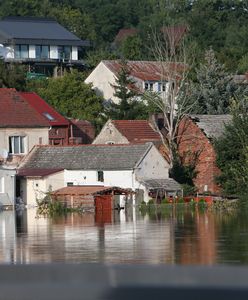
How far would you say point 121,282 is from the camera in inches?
92.7

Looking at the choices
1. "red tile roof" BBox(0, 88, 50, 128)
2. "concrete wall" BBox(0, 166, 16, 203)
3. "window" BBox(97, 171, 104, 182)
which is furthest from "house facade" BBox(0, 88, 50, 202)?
"window" BBox(97, 171, 104, 182)

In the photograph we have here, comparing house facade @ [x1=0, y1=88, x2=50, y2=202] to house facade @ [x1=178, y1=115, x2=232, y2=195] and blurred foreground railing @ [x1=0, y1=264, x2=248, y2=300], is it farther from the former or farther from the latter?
blurred foreground railing @ [x1=0, y1=264, x2=248, y2=300]

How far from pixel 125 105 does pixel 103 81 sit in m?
9.66

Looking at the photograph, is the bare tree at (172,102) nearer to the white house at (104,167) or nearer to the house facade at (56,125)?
the white house at (104,167)

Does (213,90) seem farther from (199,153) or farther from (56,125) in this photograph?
(199,153)

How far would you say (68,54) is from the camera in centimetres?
8762

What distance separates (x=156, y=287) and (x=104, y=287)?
12 cm

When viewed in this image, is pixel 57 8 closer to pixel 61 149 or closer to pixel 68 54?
pixel 68 54

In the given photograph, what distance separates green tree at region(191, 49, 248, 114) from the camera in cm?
5808

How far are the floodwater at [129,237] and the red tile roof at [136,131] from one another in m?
7.68

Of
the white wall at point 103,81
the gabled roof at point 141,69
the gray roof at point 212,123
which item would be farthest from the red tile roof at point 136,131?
the white wall at point 103,81

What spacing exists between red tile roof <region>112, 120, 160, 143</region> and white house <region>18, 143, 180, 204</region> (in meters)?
3.88

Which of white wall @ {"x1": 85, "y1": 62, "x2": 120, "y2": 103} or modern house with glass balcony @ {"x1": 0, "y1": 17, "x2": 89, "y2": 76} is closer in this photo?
white wall @ {"x1": 85, "y1": 62, "x2": 120, "y2": 103}

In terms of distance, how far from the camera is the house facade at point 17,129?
50.4 meters
